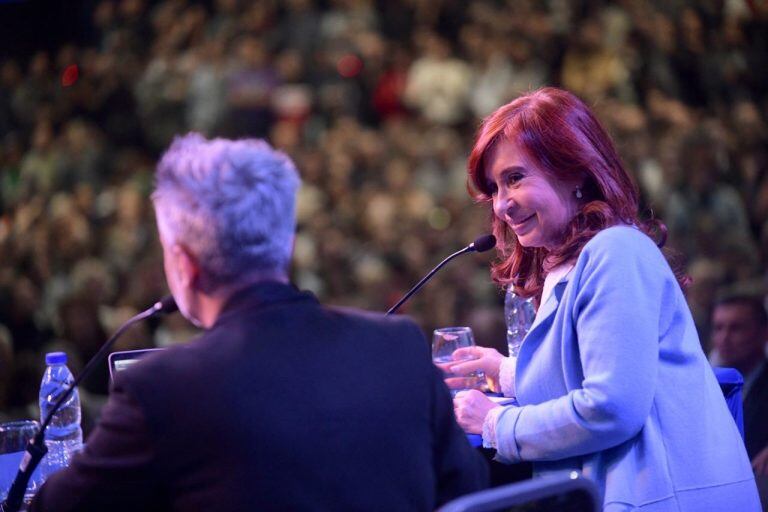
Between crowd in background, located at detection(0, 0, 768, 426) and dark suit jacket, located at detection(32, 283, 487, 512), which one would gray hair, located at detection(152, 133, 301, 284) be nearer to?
dark suit jacket, located at detection(32, 283, 487, 512)

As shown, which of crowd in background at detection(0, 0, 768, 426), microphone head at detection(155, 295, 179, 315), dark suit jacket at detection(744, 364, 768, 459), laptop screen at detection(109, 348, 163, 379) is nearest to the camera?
microphone head at detection(155, 295, 179, 315)

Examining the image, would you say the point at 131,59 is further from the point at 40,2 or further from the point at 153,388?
the point at 153,388

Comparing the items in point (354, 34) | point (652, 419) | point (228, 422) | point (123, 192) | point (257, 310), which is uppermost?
point (354, 34)

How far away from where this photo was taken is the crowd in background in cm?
511

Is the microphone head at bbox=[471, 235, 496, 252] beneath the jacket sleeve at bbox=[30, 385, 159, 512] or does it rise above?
above

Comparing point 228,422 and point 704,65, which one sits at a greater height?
point 704,65

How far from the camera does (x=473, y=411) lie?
1.62 m

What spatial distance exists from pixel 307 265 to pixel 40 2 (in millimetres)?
2766

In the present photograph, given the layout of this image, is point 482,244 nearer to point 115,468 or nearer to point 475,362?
point 475,362

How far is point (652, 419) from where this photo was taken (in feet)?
4.80

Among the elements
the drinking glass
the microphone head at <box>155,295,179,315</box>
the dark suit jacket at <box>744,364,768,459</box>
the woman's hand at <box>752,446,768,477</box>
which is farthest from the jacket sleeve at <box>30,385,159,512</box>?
the dark suit jacket at <box>744,364,768,459</box>

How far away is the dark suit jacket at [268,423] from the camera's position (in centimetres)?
102

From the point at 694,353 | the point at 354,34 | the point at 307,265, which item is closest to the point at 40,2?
the point at 354,34

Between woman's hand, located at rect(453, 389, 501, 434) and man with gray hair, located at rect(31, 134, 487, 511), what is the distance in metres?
0.39
